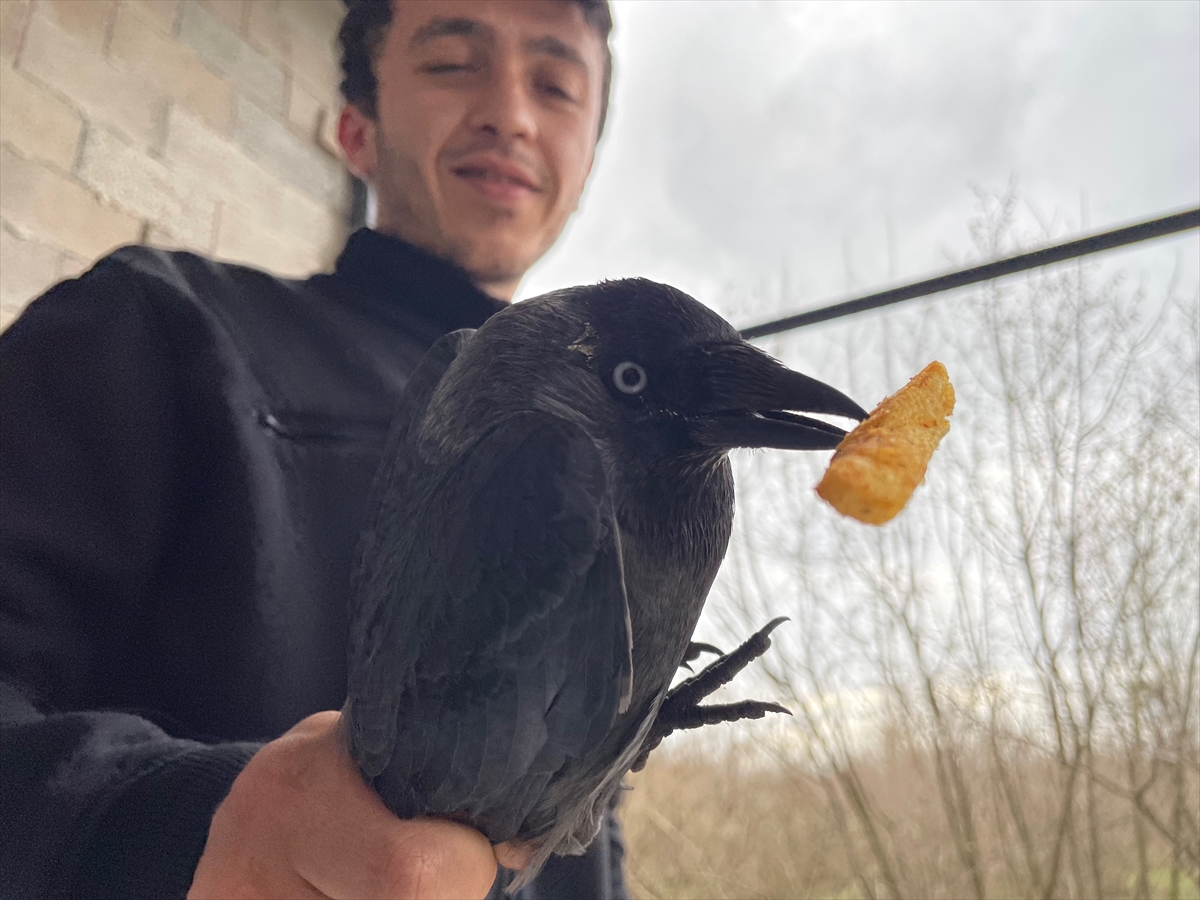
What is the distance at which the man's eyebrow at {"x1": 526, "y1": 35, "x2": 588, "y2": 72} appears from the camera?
3.16 ft

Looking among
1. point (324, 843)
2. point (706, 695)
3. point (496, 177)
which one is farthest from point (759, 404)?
point (496, 177)

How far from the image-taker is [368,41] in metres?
1.12

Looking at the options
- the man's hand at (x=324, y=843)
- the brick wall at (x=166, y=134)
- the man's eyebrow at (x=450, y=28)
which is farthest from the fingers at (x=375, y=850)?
the brick wall at (x=166, y=134)

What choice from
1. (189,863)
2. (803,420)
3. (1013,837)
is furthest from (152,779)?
(1013,837)

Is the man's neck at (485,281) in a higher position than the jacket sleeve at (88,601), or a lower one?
higher

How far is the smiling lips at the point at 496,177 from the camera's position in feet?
2.71

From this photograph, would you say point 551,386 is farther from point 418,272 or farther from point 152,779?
point 418,272

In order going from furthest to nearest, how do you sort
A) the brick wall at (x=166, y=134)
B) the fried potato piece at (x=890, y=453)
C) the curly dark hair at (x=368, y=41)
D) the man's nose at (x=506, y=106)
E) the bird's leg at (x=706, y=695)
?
1. the brick wall at (x=166, y=134)
2. the curly dark hair at (x=368, y=41)
3. the man's nose at (x=506, y=106)
4. the bird's leg at (x=706, y=695)
5. the fried potato piece at (x=890, y=453)

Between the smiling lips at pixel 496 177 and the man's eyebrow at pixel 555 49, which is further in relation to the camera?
the man's eyebrow at pixel 555 49

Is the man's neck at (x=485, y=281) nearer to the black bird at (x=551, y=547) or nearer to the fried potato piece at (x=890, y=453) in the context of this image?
the black bird at (x=551, y=547)

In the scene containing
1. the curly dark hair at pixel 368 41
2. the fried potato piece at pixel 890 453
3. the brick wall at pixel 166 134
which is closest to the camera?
the fried potato piece at pixel 890 453

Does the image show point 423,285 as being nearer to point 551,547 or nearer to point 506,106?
point 506,106

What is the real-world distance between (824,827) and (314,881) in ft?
3.98

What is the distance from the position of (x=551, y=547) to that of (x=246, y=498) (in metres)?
0.47
